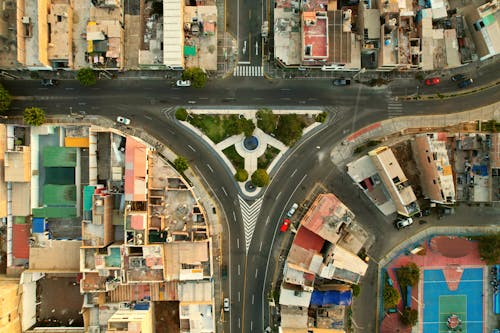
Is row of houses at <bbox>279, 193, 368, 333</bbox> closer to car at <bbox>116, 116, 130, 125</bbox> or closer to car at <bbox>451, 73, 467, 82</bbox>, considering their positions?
car at <bbox>451, 73, 467, 82</bbox>

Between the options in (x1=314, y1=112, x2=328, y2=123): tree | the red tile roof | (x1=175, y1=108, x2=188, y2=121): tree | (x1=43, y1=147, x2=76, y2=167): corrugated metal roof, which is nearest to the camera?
(x1=43, y1=147, x2=76, y2=167): corrugated metal roof

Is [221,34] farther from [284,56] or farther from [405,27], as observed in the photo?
[405,27]

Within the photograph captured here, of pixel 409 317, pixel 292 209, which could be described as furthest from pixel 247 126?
pixel 409 317

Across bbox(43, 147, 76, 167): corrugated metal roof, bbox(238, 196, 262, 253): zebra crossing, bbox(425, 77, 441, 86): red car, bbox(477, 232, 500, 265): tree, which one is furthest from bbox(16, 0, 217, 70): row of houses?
bbox(477, 232, 500, 265): tree

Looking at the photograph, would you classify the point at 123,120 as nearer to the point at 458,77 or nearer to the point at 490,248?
the point at 458,77

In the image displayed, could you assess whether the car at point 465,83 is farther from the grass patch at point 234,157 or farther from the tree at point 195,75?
the tree at point 195,75

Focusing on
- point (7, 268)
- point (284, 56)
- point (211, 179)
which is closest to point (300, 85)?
point (284, 56)

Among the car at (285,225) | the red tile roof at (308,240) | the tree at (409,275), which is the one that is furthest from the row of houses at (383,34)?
the tree at (409,275)
